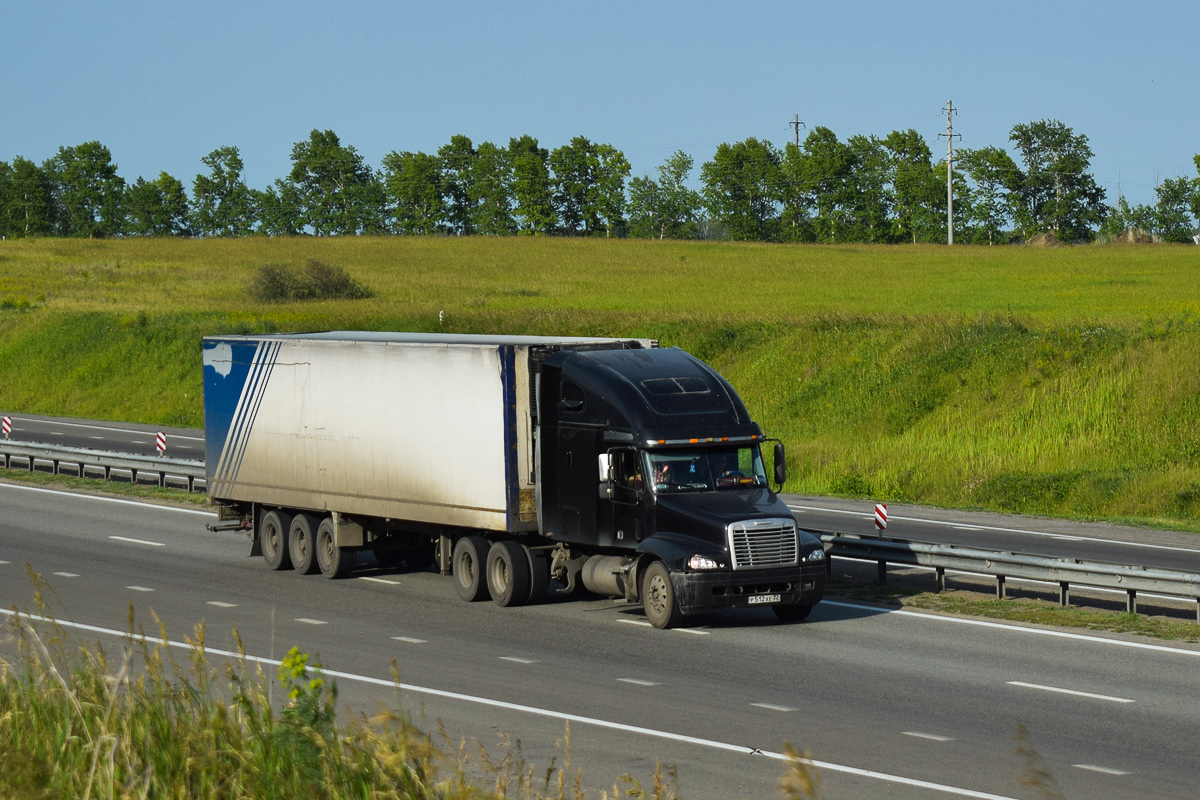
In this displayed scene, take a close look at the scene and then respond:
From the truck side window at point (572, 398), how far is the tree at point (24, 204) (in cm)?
16548

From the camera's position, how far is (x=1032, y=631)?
17.0 metres

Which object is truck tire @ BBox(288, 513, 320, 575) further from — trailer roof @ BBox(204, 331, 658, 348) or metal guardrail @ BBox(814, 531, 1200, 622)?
metal guardrail @ BBox(814, 531, 1200, 622)

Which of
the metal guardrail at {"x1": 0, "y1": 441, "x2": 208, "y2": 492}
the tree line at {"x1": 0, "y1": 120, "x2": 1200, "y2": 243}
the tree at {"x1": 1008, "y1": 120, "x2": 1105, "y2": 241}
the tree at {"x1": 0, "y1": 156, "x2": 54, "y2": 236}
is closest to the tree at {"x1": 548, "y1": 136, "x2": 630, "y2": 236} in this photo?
the tree line at {"x1": 0, "y1": 120, "x2": 1200, "y2": 243}

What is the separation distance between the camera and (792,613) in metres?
17.7

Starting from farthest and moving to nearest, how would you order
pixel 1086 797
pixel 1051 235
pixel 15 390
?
pixel 1051 235
pixel 15 390
pixel 1086 797

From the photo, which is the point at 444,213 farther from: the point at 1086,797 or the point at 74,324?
the point at 1086,797

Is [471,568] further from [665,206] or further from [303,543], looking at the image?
[665,206]

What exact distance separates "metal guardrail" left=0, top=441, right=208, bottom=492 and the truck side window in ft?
44.9

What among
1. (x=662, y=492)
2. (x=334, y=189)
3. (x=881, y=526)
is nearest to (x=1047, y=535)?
(x=881, y=526)

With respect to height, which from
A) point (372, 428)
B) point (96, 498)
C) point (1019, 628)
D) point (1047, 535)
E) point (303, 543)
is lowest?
point (1019, 628)

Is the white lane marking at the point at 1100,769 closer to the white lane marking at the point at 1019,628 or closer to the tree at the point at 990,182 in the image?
the white lane marking at the point at 1019,628

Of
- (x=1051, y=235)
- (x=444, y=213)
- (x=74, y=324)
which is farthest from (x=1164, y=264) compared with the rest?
(x=444, y=213)

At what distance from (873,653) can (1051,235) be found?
9554 centimetres

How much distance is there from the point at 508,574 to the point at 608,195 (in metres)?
127
